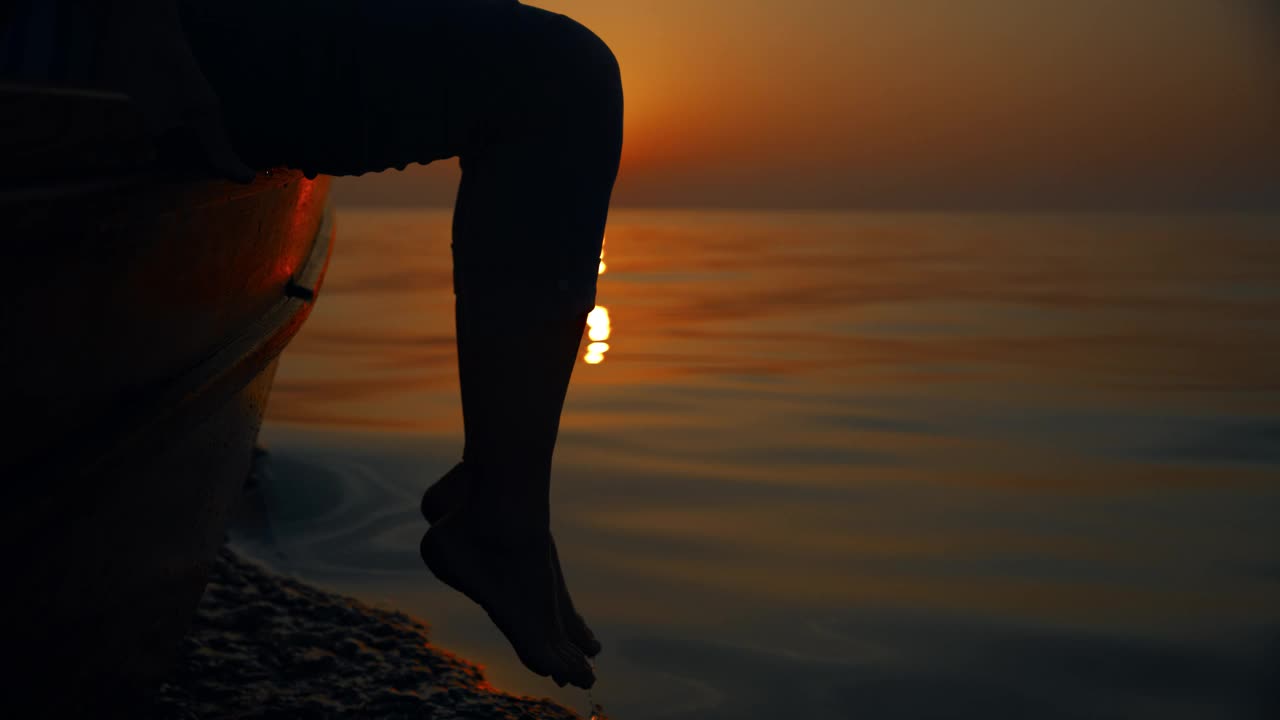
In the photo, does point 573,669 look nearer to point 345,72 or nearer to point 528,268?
point 528,268

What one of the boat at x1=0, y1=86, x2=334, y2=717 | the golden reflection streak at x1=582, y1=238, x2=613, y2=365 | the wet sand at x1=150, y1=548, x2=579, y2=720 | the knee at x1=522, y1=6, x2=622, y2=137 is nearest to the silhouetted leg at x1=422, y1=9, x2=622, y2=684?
the knee at x1=522, y1=6, x2=622, y2=137

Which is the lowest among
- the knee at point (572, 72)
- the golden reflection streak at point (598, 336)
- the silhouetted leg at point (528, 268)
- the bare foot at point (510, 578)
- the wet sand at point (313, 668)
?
the wet sand at point (313, 668)

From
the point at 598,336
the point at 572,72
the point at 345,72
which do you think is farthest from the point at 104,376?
the point at 598,336

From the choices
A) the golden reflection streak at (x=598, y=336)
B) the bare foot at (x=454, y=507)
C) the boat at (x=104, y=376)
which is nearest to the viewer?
the boat at (x=104, y=376)

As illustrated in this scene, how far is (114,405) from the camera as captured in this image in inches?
51.5

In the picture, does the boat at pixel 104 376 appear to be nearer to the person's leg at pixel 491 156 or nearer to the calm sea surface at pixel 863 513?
the person's leg at pixel 491 156

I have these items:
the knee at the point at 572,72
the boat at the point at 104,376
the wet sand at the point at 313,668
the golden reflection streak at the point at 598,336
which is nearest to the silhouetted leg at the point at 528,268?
the knee at the point at 572,72

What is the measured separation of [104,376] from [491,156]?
553mm

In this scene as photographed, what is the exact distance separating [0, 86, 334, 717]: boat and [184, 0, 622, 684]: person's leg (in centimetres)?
17

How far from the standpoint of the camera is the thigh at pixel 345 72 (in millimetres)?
1316

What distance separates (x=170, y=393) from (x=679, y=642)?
5.96 feet

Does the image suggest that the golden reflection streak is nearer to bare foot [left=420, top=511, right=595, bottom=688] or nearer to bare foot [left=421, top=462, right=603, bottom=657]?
bare foot [left=421, top=462, right=603, bottom=657]

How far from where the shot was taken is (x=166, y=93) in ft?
4.14

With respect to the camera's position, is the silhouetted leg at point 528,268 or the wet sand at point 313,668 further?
the wet sand at point 313,668
